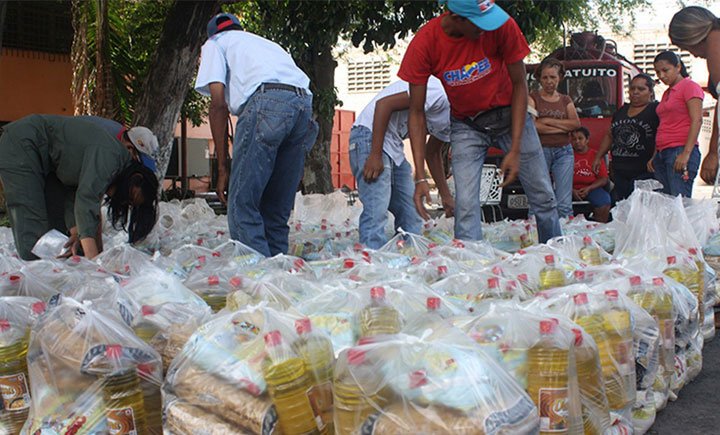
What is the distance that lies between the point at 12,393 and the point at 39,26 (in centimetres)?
1082

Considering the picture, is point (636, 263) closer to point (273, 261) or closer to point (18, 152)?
point (273, 261)

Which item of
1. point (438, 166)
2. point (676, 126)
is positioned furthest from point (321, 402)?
point (676, 126)

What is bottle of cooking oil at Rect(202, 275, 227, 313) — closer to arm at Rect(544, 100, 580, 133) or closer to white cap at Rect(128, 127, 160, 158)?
white cap at Rect(128, 127, 160, 158)

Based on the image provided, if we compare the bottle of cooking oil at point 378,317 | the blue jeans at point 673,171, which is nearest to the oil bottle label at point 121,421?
the bottle of cooking oil at point 378,317

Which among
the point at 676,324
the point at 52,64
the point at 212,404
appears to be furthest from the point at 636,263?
the point at 52,64

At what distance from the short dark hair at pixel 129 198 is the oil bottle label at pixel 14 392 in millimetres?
1544

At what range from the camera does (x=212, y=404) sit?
1852 mm

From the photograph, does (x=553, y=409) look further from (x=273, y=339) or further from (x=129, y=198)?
(x=129, y=198)

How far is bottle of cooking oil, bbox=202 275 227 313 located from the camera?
297 cm

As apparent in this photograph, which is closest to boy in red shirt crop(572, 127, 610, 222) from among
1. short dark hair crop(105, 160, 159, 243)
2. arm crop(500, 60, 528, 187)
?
arm crop(500, 60, 528, 187)

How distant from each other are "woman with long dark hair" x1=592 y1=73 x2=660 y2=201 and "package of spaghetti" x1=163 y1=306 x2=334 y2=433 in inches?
203

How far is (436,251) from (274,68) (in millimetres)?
1541

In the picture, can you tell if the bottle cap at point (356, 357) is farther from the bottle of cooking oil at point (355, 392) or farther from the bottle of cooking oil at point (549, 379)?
the bottle of cooking oil at point (549, 379)

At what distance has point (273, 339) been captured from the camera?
184cm
